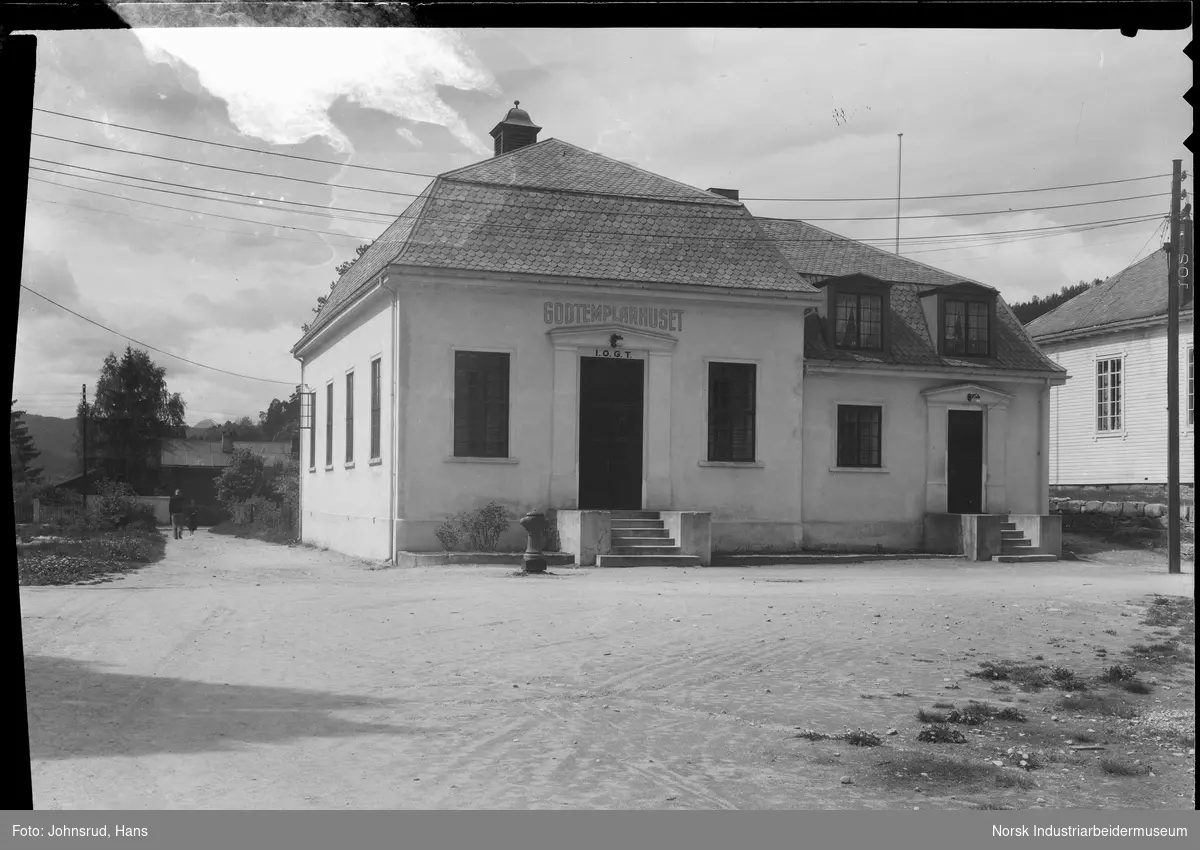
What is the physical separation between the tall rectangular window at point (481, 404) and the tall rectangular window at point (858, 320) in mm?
Result: 7388

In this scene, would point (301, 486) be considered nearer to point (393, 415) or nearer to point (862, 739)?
point (393, 415)

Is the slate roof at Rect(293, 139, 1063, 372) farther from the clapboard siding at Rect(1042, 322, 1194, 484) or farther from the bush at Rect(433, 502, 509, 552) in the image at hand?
the clapboard siding at Rect(1042, 322, 1194, 484)

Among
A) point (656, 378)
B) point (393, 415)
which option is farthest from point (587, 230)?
point (393, 415)

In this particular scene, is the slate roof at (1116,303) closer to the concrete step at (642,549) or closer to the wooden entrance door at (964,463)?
the wooden entrance door at (964,463)

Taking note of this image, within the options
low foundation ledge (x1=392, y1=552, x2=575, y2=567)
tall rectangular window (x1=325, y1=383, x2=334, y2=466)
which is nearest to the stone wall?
low foundation ledge (x1=392, y1=552, x2=575, y2=567)

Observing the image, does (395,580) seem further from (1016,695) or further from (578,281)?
(1016,695)

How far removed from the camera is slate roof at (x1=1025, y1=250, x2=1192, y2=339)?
1072 inches

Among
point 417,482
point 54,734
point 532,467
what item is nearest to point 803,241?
point 532,467

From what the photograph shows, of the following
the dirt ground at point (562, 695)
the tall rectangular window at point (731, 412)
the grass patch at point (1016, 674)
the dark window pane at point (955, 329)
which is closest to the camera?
the dirt ground at point (562, 695)

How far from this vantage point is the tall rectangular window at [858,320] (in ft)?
76.9

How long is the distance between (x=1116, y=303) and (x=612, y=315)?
Result: 15.1 metres

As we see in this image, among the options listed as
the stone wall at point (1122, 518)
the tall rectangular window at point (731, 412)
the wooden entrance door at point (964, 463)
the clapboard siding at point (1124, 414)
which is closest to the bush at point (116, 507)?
the tall rectangular window at point (731, 412)

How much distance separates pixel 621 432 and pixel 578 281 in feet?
9.36

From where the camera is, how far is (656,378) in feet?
68.7
